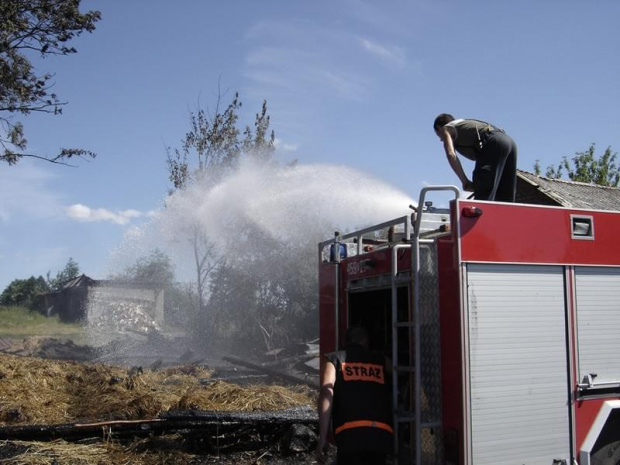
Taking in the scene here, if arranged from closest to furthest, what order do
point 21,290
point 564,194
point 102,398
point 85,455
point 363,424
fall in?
point 363,424 < point 85,455 < point 102,398 < point 564,194 < point 21,290

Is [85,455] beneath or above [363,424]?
beneath

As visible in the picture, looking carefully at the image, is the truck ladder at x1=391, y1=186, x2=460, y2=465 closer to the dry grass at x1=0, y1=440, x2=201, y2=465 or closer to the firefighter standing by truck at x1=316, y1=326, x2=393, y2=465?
the firefighter standing by truck at x1=316, y1=326, x2=393, y2=465

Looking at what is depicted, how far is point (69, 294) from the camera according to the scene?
41.7 meters

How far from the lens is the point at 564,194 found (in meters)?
15.2

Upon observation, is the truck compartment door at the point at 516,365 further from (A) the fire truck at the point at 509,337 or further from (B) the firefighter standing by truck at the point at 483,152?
(B) the firefighter standing by truck at the point at 483,152

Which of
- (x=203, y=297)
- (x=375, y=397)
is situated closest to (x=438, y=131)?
(x=375, y=397)

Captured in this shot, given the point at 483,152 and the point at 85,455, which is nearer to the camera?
the point at 483,152

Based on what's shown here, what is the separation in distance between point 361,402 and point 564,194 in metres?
12.8

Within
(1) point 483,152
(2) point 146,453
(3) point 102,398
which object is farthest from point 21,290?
(1) point 483,152

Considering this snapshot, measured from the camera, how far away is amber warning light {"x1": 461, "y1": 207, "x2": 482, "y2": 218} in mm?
4172

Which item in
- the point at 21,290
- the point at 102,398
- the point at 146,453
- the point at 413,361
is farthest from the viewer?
the point at 21,290

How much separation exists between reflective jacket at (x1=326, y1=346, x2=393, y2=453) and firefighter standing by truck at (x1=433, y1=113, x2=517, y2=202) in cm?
192

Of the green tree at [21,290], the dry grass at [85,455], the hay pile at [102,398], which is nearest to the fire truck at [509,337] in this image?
the dry grass at [85,455]

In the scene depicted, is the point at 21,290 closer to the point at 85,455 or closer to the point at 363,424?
the point at 85,455
